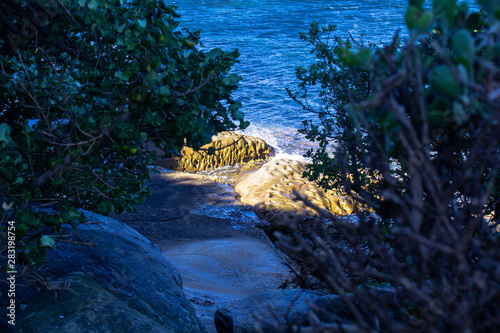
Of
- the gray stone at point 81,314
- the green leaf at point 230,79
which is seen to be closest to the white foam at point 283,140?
the gray stone at point 81,314

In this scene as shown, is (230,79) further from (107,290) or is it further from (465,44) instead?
(107,290)

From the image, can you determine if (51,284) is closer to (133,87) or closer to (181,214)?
(133,87)

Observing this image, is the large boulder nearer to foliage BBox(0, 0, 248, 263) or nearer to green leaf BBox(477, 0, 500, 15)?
foliage BBox(0, 0, 248, 263)

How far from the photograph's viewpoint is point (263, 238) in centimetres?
880

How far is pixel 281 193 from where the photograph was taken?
404 inches

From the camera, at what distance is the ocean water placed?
18641mm

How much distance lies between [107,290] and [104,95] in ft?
5.52

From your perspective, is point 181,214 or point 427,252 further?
point 181,214

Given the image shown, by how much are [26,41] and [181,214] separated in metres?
6.33

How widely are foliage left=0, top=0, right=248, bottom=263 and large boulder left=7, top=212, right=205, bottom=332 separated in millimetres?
425

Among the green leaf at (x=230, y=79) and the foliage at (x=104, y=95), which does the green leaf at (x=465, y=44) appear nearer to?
the foliage at (x=104, y=95)

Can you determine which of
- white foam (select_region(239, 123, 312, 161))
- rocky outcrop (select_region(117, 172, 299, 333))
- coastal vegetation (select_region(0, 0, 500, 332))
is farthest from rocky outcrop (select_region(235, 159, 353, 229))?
coastal vegetation (select_region(0, 0, 500, 332))

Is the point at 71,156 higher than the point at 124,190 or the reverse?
higher

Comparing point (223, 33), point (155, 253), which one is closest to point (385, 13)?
point (223, 33)
